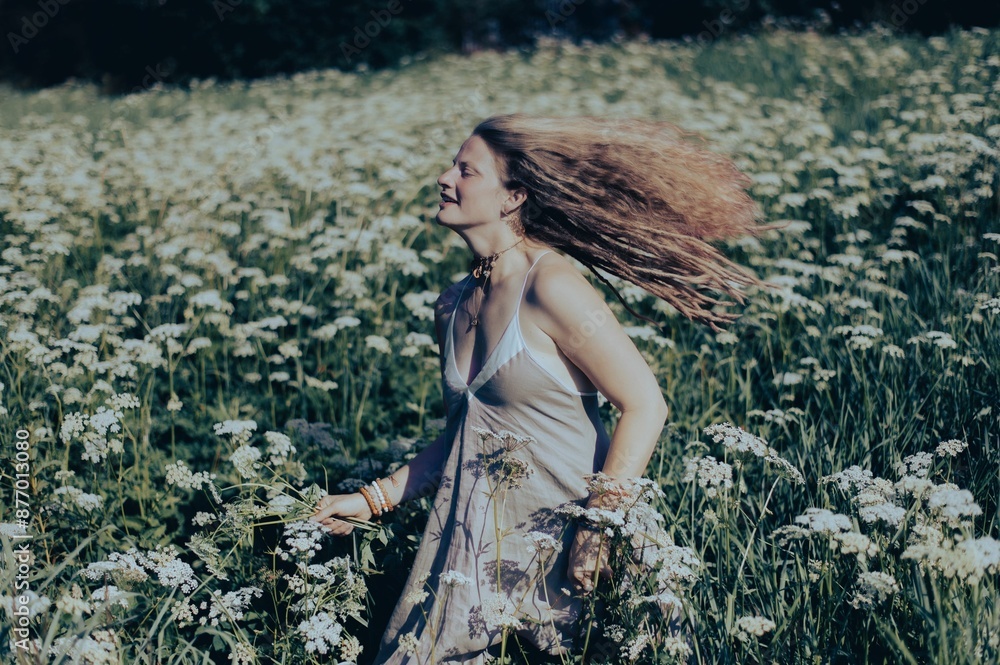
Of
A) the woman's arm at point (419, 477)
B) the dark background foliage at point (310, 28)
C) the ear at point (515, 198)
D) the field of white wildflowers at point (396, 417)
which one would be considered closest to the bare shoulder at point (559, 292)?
the ear at point (515, 198)

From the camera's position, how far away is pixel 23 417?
9.91 feet

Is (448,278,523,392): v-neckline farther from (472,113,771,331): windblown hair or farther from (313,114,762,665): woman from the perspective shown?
(472,113,771,331): windblown hair

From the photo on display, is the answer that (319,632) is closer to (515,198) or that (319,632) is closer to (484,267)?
(484,267)

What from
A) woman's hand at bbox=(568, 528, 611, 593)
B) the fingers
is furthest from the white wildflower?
woman's hand at bbox=(568, 528, 611, 593)

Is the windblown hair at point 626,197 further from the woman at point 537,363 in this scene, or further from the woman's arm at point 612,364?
the woman's arm at point 612,364

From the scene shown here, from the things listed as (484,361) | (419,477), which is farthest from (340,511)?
(484,361)

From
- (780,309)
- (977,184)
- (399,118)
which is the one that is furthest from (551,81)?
(780,309)

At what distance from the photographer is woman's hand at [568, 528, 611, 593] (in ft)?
6.67

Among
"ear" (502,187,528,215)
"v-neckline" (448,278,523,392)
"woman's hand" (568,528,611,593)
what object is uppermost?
"ear" (502,187,528,215)

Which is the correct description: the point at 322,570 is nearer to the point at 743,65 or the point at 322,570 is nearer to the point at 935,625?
the point at 935,625

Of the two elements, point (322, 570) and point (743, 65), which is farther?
point (743, 65)

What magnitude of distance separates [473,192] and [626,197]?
456 millimetres

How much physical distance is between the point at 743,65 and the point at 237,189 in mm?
9266

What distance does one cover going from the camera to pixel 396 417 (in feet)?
12.4
